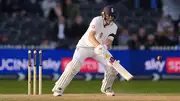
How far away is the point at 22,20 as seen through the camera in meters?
22.8

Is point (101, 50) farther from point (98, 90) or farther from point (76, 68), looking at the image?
point (98, 90)

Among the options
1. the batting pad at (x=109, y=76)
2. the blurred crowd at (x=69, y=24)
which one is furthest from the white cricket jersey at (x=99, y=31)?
the blurred crowd at (x=69, y=24)

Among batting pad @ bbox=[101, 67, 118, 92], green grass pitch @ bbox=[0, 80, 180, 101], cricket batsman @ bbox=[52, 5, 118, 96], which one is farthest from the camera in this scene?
batting pad @ bbox=[101, 67, 118, 92]

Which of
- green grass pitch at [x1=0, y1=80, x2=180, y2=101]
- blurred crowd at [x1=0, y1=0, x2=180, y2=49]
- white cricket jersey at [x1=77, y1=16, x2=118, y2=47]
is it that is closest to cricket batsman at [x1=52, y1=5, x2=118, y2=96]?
white cricket jersey at [x1=77, y1=16, x2=118, y2=47]

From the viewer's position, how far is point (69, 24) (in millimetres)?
22297

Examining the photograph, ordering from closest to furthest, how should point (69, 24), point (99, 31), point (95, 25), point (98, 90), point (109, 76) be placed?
point (95, 25) → point (99, 31) → point (109, 76) → point (98, 90) → point (69, 24)

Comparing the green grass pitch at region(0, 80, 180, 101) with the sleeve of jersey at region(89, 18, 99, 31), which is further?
the sleeve of jersey at region(89, 18, 99, 31)

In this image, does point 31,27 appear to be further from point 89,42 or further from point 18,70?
point 89,42

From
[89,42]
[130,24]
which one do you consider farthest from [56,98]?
[130,24]

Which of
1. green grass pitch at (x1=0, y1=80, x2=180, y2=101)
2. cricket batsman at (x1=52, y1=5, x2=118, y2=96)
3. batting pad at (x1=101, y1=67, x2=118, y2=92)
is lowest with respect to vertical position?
green grass pitch at (x1=0, y1=80, x2=180, y2=101)

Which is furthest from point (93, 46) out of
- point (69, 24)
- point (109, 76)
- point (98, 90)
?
point (69, 24)

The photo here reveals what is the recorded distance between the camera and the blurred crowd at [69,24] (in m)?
22.0

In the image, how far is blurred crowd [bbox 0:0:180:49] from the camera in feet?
72.3

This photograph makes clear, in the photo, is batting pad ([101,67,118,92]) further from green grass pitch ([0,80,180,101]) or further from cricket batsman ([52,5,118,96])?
green grass pitch ([0,80,180,101])
